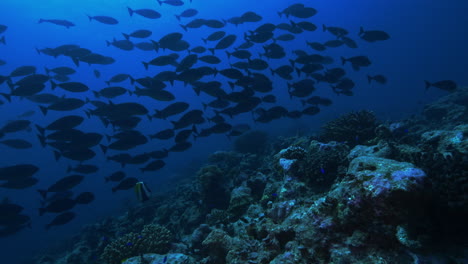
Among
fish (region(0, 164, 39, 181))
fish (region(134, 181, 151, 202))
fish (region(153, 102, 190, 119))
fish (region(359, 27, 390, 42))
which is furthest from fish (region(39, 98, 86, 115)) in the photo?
fish (region(359, 27, 390, 42))

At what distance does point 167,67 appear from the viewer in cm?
10488

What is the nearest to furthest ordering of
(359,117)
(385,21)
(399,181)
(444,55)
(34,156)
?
(399,181)
(359,117)
(34,156)
(385,21)
(444,55)

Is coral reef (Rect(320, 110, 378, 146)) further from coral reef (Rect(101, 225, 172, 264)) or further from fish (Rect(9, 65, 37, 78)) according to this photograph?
fish (Rect(9, 65, 37, 78))

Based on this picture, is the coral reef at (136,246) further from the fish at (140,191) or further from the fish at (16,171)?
the fish at (16,171)

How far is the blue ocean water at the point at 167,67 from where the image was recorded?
3878 centimetres

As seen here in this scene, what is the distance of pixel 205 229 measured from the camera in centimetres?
629

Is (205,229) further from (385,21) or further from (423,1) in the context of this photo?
(385,21)

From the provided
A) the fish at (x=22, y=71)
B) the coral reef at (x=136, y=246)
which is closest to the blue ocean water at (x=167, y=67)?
the fish at (x=22, y=71)

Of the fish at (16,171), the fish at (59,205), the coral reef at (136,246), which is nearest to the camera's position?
the coral reef at (136,246)

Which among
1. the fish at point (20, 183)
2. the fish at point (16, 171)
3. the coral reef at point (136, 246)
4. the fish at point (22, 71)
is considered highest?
the fish at point (22, 71)

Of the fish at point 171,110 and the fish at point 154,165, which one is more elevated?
the fish at point 171,110

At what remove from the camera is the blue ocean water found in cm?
3878

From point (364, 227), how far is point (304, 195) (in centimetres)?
221

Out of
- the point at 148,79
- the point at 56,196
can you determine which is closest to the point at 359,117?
the point at 148,79
